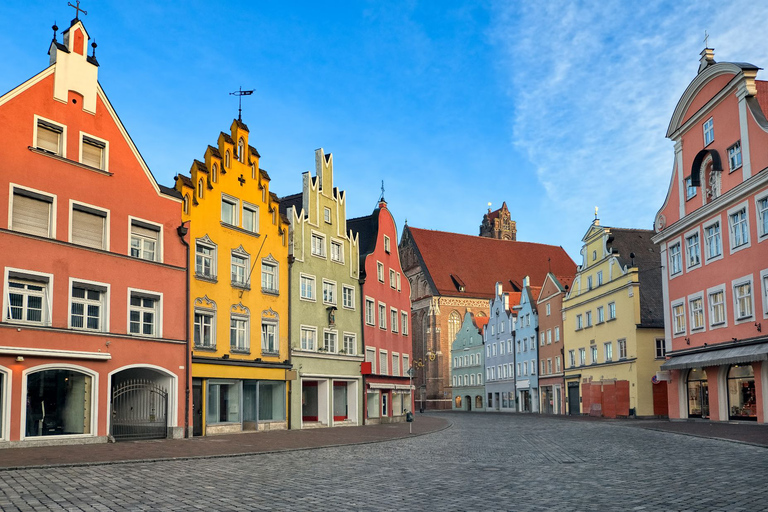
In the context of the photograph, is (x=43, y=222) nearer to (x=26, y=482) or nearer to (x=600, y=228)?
(x=26, y=482)

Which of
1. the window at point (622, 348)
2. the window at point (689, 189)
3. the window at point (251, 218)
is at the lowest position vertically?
the window at point (622, 348)

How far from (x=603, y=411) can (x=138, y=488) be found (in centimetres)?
4419

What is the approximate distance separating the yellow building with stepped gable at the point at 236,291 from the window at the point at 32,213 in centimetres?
668

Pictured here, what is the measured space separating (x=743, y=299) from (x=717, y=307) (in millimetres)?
2647

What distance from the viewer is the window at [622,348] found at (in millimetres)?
50656

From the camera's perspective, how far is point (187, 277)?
3047cm

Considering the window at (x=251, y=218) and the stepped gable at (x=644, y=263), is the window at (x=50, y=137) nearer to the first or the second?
the window at (x=251, y=218)

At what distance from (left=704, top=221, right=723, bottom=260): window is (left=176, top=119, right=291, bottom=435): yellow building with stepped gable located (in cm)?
2064

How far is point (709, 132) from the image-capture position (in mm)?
37938

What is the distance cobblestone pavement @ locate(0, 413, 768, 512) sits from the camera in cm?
1091

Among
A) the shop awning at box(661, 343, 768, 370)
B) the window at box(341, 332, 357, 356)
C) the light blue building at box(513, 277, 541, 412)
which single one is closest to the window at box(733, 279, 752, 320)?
the shop awning at box(661, 343, 768, 370)

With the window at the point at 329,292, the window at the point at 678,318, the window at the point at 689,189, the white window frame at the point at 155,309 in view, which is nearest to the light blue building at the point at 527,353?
the window at the point at 678,318

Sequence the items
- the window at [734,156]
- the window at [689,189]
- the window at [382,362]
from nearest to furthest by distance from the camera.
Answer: the window at [734,156] < the window at [689,189] < the window at [382,362]

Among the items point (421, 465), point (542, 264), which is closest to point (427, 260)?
point (542, 264)
